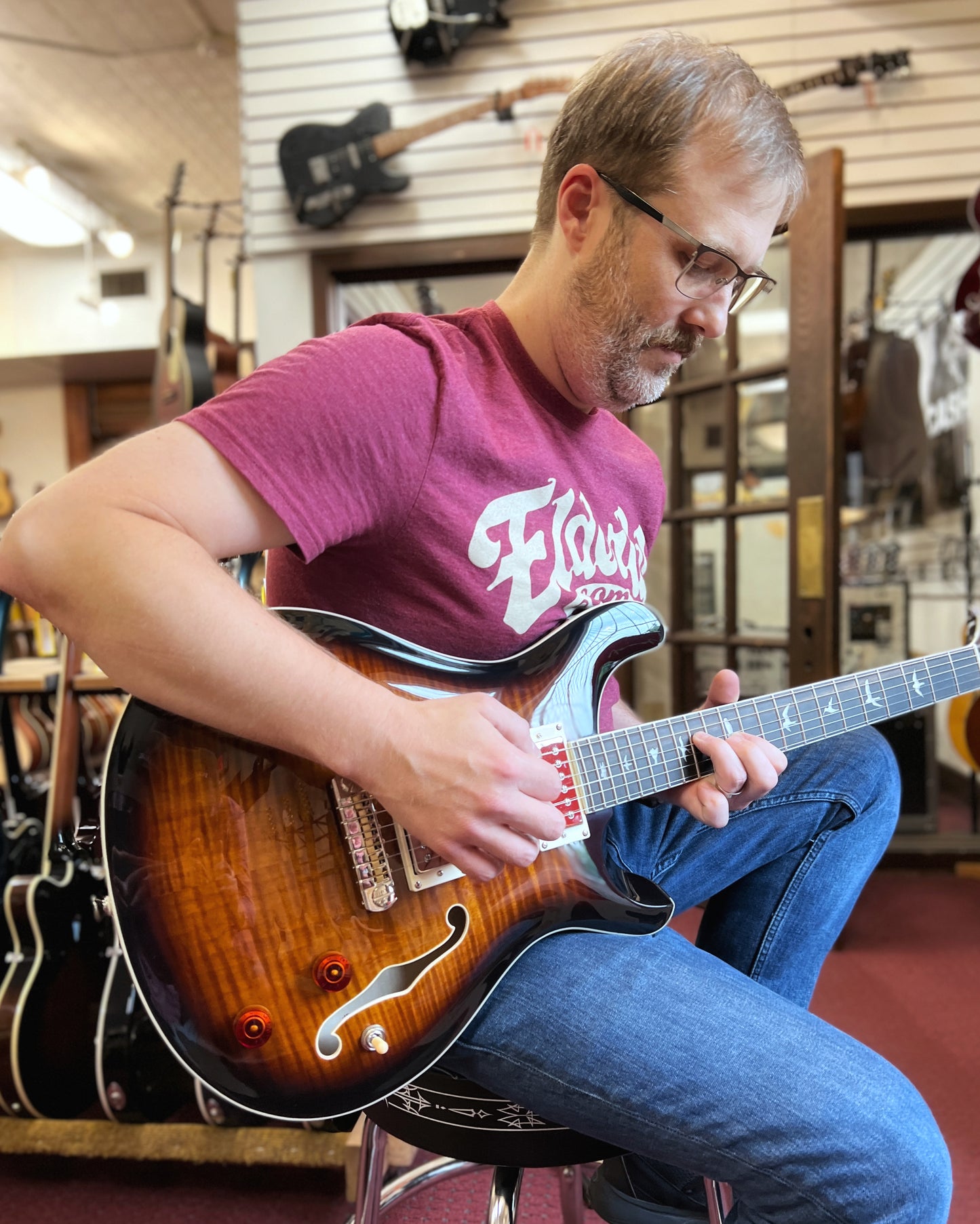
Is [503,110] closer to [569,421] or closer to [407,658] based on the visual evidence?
[569,421]

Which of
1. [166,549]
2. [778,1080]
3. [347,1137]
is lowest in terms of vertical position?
[347,1137]

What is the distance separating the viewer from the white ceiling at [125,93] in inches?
145

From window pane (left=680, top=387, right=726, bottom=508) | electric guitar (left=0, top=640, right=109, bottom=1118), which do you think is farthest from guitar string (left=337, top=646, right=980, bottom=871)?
window pane (left=680, top=387, right=726, bottom=508)

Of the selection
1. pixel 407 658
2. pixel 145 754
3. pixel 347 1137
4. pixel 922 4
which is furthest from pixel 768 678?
pixel 145 754

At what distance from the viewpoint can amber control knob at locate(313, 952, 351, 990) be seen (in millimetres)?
699

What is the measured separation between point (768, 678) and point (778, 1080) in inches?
94.0

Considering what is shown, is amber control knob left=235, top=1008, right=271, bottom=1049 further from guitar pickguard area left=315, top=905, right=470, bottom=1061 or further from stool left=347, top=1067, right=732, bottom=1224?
stool left=347, top=1067, right=732, bottom=1224

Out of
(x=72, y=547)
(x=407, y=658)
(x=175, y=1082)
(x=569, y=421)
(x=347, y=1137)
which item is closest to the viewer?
(x=72, y=547)

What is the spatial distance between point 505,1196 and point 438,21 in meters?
3.07

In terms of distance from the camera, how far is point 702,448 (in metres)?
3.01

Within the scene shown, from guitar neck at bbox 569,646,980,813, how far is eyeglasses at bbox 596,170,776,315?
466 mm

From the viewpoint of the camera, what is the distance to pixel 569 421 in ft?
3.31

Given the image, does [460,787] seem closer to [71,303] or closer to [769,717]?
[769,717]

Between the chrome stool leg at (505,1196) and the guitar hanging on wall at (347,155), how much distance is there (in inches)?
108
